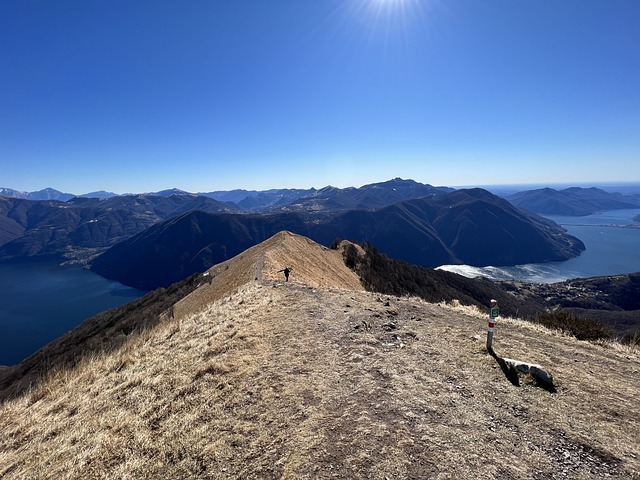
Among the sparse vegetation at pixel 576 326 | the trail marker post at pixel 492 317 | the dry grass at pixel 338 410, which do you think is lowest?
the sparse vegetation at pixel 576 326

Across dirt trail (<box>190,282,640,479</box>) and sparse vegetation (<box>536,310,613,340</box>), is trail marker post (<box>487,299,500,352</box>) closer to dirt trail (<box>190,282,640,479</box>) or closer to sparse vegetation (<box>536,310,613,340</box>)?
dirt trail (<box>190,282,640,479</box>)

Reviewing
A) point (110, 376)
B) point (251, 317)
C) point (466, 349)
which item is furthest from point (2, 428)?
point (466, 349)

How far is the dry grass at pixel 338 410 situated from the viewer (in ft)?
19.8

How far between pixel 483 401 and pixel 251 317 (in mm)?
11249

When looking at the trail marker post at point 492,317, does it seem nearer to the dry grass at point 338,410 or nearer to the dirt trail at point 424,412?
the dirt trail at point 424,412

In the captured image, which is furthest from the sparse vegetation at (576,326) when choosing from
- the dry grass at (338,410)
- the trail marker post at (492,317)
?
the trail marker post at (492,317)

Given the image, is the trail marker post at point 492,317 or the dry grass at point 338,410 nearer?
the dry grass at point 338,410

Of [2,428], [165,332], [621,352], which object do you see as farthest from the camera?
[165,332]

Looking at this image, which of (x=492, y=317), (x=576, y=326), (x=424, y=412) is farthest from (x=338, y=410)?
(x=576, y=326)

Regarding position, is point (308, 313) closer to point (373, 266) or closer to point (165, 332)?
point (165, 332)

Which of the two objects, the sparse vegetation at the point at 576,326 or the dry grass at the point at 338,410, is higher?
the dry grass at the point at 338,410

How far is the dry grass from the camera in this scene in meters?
6.04

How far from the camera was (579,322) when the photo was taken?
637 inches

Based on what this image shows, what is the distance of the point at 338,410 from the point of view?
7.66 metres
